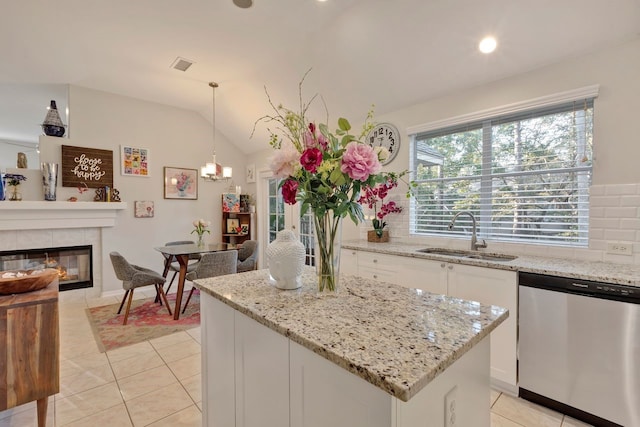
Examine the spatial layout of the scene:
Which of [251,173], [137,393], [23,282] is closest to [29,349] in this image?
[23,282]

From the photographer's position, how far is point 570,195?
7.68 feet

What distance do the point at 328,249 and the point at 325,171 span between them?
1.10ft

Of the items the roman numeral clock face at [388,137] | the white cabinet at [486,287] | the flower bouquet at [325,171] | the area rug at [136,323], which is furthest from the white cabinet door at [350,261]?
the flower bouquet at [325,171]

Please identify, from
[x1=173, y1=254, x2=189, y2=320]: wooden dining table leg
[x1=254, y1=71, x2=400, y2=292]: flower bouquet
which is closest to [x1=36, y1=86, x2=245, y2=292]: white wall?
[x1=173, y1=254, x2=189, y2=320]: wooden dining table leg

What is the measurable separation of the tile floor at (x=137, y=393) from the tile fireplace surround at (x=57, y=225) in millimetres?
1661

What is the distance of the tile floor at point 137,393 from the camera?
185cm

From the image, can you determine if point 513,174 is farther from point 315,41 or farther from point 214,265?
point 214,265

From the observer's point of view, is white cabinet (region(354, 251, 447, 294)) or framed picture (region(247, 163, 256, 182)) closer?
white cabinet (region(354, 251, 447, 294))

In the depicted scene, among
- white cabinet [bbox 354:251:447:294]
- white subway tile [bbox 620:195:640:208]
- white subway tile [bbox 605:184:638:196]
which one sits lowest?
white cabinet [bbox 354:251:447:294]

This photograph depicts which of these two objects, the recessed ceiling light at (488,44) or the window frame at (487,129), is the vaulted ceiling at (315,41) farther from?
the window frame at (487,129)

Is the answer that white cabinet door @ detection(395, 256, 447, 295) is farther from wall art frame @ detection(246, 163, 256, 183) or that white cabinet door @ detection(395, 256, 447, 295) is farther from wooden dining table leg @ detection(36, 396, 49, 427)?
wall art frame @ detection(246, 163, 256, 183)

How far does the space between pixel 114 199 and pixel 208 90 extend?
2.07 m

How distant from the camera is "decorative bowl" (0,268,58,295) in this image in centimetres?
163

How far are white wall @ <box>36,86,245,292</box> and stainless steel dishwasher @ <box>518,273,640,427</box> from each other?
188 inches
